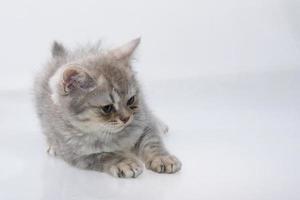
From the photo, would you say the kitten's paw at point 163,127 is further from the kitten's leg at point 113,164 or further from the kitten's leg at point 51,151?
the kitten's leg at point 51,151

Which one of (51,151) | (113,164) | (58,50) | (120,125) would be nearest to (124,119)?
(120,125)

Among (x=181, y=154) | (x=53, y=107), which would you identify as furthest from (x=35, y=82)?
(x=181, y=154)

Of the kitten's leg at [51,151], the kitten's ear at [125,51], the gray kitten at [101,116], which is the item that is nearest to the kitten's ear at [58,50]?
the gray kitten at [101,116]

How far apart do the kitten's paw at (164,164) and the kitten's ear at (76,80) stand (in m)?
0.34

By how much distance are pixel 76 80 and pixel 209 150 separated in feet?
1.92

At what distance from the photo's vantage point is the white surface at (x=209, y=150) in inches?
82.2

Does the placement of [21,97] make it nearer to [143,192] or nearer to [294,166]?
[143,192]

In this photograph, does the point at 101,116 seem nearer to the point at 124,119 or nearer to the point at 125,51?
the point at 124,119

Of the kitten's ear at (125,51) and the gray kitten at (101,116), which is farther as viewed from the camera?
the kitten's ear at (125,51)

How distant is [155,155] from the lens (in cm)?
228

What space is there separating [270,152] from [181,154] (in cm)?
33

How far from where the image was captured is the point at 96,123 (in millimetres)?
2215

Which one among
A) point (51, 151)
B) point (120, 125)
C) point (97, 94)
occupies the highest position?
point (97, 94)

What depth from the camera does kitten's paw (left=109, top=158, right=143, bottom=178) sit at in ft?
7.14
